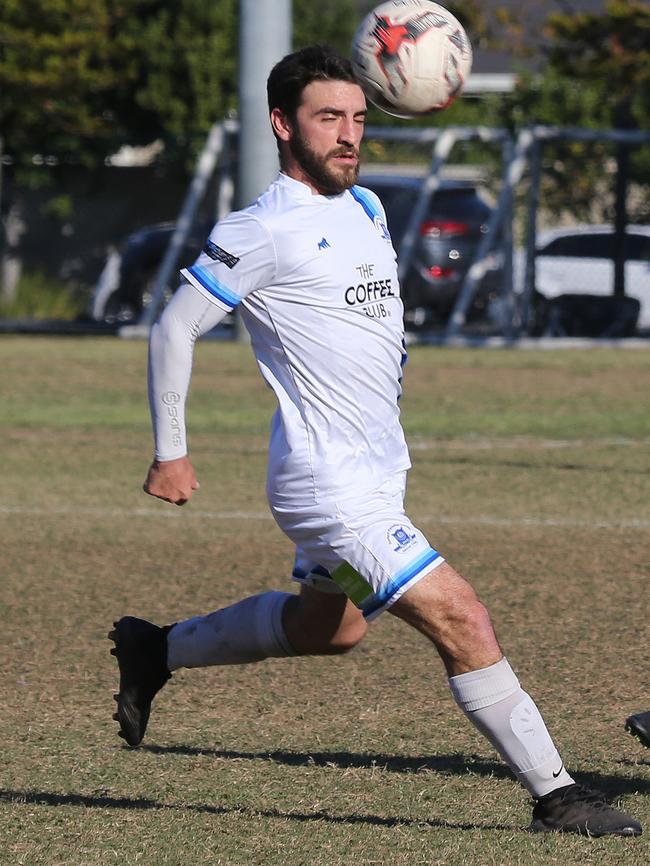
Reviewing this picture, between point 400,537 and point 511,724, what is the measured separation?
562mm

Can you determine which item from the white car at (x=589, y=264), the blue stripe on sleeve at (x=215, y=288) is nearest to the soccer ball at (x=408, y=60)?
the blue stripe on sleeve at (x=215, y=288)

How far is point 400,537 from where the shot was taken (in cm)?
452

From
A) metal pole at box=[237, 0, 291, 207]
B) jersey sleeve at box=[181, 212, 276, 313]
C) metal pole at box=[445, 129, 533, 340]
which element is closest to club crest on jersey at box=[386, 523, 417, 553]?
jersey sleeve at box=[181, 212, 276, 313]

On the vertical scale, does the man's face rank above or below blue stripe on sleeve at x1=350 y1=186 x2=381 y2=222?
above

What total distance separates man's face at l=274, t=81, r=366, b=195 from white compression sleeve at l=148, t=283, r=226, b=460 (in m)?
0.51

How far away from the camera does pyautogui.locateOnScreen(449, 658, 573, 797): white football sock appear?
4.46 meters

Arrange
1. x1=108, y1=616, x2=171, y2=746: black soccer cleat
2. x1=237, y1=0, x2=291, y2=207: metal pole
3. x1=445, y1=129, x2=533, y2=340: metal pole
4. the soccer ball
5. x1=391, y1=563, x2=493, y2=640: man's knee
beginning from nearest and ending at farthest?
x1=391, y1=563, x2=493, y2=640: man's knee < x1=108, y1=616, x2=171, y2=746: black soccer cleat < the soccer ball < x1=237, y1=0, x2=291, y2=207: metal pole < x1=445, y1=129, x2=533, y2=340: metal pole

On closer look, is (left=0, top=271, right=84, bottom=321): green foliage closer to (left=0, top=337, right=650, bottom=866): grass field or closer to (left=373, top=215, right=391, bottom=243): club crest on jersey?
(left=0, top=337, right=650, bottom=866): grass field

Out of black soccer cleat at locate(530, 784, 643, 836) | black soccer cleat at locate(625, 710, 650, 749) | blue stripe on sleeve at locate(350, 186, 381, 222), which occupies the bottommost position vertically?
black soccer cleat at locate(530, 784, 643, 836)

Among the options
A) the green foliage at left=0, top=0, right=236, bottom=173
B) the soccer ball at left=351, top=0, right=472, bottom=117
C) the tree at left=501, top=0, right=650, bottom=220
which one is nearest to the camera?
the soccer ball at left=351, top=0, right=472, bottom=117

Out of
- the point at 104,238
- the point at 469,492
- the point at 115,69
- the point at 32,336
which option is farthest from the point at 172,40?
the point at 469,492

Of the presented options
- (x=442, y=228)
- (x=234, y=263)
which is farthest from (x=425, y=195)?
(x=234, y=263)

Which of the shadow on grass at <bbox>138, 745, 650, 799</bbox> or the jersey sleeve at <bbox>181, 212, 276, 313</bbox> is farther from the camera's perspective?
the shadow on grass at <bbox>138, 745, 650, 799</bbox>

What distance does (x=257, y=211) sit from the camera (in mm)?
4676
